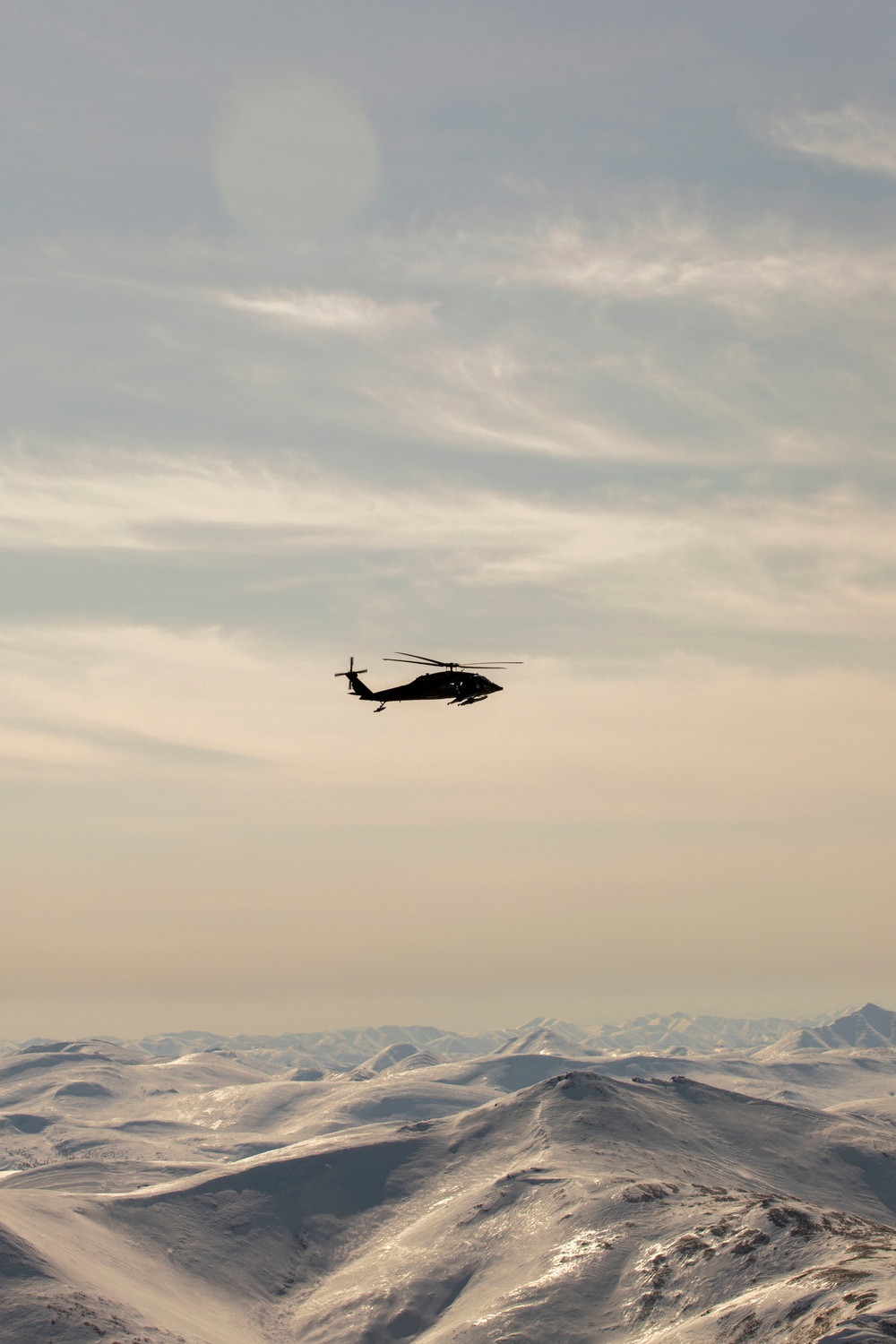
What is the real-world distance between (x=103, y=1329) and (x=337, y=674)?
151941mm

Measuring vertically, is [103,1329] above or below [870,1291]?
below

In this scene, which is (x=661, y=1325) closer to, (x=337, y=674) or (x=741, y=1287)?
(x=741, y=1287)

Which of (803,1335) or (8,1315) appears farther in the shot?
(8,1315)

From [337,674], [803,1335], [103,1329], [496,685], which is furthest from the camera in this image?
[103,1329]

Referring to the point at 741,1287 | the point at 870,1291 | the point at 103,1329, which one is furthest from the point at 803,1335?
the point at 103,1329

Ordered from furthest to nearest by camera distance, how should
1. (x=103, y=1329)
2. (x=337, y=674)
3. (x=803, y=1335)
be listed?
(x=103, y=1329), (x=803, y=1335), (x=337, y=674)

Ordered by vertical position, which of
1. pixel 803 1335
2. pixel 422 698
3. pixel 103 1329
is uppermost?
pixel 422 698

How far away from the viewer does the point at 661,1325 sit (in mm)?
198375

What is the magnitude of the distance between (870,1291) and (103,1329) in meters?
135

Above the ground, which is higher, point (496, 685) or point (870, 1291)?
point (496, 685)

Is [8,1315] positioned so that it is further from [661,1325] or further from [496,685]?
[496,685]

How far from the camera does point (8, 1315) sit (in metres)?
197

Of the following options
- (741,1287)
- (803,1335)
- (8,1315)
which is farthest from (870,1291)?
(8,1315)

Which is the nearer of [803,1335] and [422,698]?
[422,698]
